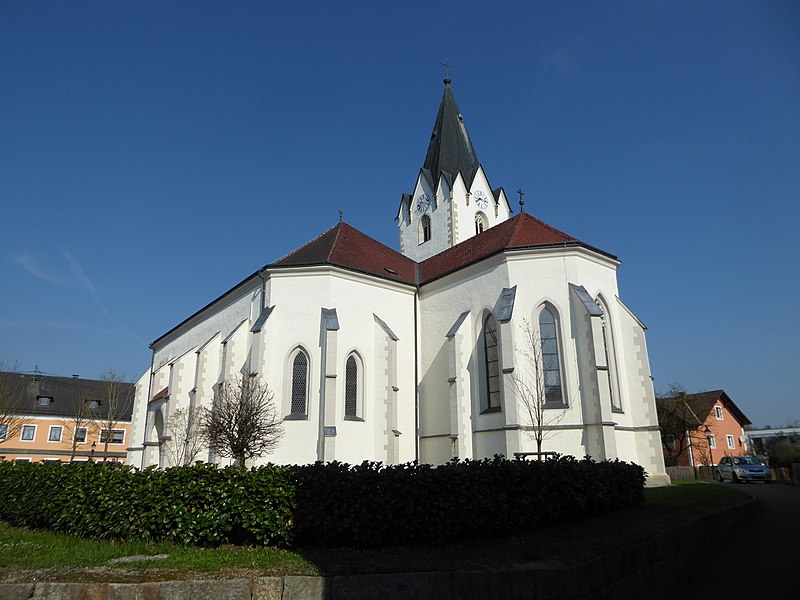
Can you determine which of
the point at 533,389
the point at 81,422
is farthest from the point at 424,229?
the point at 81,422

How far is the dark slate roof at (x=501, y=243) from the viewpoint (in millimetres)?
20875

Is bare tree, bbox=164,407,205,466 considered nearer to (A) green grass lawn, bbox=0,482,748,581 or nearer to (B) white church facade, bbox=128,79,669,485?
(B) white church facade, bbox=128,79,669,485

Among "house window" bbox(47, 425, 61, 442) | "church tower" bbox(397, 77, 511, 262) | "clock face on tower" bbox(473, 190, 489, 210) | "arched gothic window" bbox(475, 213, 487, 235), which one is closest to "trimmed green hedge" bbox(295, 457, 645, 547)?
"church tower" bbox(397, 77, 511, 262)

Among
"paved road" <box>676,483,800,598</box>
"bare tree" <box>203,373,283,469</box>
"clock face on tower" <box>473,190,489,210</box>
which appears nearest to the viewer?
"paved road" <box>676,483,800,598</box>

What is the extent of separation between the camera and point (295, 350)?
68.3ft

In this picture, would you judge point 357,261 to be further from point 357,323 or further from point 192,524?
point 192,524

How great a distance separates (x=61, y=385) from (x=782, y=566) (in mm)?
54379

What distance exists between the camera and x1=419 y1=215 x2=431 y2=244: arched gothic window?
3300 cm

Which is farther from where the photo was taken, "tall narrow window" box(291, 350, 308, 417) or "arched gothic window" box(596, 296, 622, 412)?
"tall narrow window" box(291, 350, 308, 417)

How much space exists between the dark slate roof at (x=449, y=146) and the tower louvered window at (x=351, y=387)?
15.6 meters

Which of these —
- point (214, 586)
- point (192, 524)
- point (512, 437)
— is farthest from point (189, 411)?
point (214, 586)

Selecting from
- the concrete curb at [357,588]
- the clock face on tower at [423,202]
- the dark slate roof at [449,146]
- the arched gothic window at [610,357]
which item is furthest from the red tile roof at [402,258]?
the concrete curb at [357,588]

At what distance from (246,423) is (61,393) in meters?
39.3

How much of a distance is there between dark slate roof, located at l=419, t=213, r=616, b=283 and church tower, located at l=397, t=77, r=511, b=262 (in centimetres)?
476
